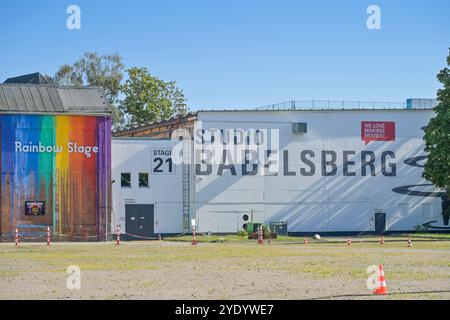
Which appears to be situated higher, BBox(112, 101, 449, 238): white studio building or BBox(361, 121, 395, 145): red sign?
BBox(361, 121, 395, 145): red sign

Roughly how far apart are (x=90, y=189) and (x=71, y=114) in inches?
192

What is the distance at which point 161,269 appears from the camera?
30922 millimetres

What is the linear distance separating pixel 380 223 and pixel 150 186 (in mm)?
17893

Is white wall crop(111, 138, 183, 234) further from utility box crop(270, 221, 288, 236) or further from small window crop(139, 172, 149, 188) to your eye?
utility box crop(270, 221, 288, 236)

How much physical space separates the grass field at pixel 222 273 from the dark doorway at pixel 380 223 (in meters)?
24.2

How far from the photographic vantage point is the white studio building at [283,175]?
63.5m

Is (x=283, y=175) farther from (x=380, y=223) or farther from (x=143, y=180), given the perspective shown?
(x=143, y=180)

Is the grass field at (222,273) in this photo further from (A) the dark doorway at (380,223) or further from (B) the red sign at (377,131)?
(B) the red sign at (377,131)

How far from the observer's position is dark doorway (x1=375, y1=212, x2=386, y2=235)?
67.9 meters

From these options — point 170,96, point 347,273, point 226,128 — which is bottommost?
point 347,273

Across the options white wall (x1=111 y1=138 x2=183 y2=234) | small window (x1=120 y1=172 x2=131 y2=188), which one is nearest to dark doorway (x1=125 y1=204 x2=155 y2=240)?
white wall (x1=111 y1=138 x2=183 y2=234)

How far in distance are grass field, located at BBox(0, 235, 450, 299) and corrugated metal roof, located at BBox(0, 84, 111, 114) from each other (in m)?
13.9
